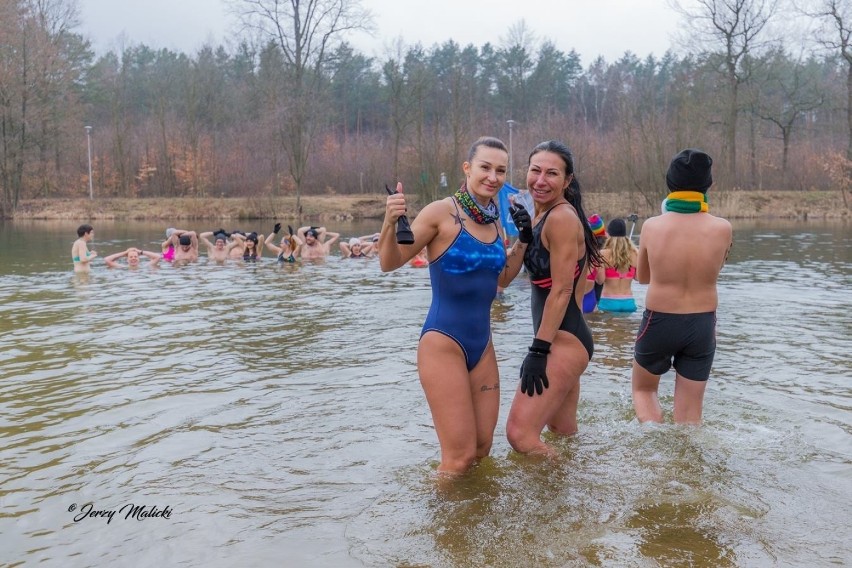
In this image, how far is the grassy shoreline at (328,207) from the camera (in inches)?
1437

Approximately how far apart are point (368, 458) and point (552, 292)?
5.69 ft

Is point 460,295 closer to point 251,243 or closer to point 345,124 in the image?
point 251,243

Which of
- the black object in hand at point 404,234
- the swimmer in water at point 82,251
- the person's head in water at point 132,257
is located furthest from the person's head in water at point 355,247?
the black object in hand at point 404,234

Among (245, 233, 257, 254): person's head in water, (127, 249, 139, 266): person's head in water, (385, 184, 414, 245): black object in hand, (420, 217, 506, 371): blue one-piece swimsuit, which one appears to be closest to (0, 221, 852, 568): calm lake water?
(420, 217, 506, 371): blue one-piece swimsuit

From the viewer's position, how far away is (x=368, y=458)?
495cm

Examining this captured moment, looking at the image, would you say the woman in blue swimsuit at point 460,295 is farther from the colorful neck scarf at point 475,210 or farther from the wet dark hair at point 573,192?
the wet dark hair at point 573,192

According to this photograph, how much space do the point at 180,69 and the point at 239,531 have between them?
6392 centimetres

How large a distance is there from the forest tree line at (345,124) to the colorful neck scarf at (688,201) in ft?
104

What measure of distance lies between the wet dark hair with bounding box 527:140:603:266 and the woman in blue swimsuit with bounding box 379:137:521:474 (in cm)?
37

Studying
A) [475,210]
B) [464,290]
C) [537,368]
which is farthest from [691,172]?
[464,290]

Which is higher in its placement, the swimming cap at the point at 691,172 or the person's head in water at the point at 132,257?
the swimming cap at the point at 691,172

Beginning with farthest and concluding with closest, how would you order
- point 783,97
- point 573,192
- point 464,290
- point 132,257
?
point 783,97 → point 132,257 → point 573,192 → point 464,290

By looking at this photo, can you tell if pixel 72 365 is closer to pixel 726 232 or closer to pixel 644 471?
pixel 644 471

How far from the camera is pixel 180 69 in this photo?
6162 cm
